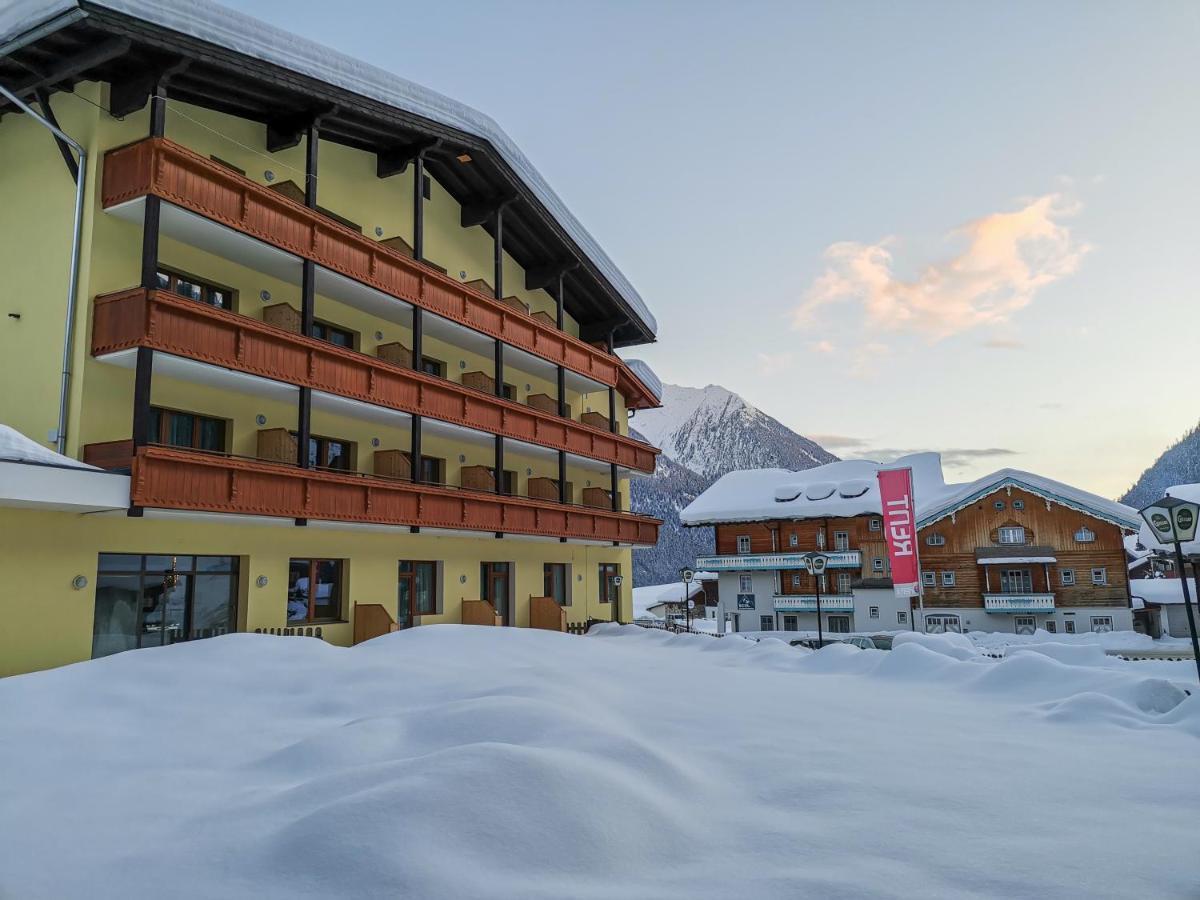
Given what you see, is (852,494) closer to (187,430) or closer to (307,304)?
(307,304)

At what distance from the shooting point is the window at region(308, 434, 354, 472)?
2087 cm

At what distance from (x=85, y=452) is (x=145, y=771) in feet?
30.9

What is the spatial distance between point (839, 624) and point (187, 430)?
1662 inches

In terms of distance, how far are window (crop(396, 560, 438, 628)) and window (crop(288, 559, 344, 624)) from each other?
7.25ft

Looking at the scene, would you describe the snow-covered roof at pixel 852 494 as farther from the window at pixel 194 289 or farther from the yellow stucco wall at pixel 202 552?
the window at pixel 194 289

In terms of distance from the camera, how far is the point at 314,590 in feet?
64.8

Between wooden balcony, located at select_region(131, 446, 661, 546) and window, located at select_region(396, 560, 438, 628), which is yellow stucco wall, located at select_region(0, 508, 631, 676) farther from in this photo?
wooden balcony, located at select_region(131, 446, 661, 546)

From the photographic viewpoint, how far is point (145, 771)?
8.02m

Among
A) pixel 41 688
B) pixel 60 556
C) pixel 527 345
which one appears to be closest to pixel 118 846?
pixel 41 688

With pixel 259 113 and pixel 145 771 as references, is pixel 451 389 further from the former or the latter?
pixel 145 771

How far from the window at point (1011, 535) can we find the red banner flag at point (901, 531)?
11.3 m

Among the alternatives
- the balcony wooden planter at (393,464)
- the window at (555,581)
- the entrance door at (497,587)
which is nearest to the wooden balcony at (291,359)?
the balcony wooden planter at (393,464)

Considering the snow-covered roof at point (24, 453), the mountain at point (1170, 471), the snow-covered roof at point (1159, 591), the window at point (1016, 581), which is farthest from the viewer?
the mountain at point (1170, 471)

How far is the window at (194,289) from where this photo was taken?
56.4 feet
